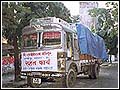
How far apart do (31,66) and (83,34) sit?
2.27 meters

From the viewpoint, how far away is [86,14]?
9.96m

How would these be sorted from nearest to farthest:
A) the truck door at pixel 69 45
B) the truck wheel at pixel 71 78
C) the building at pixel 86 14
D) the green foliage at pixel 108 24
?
the truck wheel at pixel 71 78
the truck door at pixel 69 45
the building at pixel 86 14
the green foliage at pixel 108 24

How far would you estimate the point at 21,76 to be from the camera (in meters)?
8.91

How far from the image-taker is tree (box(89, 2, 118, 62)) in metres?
9.99

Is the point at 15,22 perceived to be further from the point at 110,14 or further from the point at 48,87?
the point at 110,14

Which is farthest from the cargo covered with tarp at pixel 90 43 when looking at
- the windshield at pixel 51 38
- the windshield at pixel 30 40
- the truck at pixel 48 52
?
the windshield at pixel 30 40

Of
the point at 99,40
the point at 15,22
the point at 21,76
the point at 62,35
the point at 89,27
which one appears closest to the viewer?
the point at 62,35

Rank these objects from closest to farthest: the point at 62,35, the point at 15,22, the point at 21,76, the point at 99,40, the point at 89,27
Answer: the point at 62,35
the point at 21,76
the point at 15,22
the point at 89,27
the point at 99,40

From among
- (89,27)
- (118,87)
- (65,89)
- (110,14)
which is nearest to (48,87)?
(65,89)

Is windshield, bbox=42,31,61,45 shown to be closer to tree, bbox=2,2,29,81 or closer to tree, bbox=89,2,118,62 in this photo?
tree, bbox=2,2,29,81

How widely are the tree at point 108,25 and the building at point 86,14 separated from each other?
0.18 m

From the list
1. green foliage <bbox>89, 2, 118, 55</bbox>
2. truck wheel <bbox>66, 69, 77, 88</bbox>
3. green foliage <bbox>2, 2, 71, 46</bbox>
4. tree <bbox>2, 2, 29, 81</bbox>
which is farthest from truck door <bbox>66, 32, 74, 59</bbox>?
tree <bbox>2, 2, 29, 81</bbox>

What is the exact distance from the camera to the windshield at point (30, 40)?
28.2ft

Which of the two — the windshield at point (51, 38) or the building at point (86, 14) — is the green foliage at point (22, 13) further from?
the windshield at point (51, 38)
